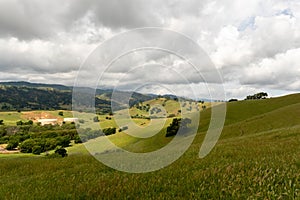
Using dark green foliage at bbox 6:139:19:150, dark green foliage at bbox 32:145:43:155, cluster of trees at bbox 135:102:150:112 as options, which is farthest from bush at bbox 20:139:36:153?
cluster of trees at bbox 135:102:150:112

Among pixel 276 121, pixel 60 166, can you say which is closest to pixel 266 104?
pixel 276 121

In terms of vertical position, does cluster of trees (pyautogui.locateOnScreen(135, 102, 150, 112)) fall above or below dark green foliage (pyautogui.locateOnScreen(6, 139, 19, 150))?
above

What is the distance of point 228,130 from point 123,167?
66838mm

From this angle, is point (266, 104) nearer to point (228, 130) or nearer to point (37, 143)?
point (228, 130)

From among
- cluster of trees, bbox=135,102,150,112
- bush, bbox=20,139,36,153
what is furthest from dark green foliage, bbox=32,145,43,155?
cluster of trees, bbox=135,102,150,112

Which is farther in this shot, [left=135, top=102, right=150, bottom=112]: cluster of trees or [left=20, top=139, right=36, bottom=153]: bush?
[left=20, top=139, right=36, bottom=153]: bush

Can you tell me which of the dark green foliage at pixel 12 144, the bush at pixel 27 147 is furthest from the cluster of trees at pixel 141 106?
the dark green foliage at pixel 12 144

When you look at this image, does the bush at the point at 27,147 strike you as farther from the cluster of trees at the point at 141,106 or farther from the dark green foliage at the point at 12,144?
the cluster of trees at the point at 141,106

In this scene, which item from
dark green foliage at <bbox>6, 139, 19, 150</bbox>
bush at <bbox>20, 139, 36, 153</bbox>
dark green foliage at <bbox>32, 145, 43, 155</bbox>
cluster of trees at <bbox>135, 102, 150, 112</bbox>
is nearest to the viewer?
cluster of trees at <bbox>135, 102, 150, 112</bbox>

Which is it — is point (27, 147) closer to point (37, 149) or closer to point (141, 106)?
point (37, 149)

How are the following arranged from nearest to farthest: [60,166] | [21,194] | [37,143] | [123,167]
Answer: [21,194]
[123,167]
[60,166]
[37,143]

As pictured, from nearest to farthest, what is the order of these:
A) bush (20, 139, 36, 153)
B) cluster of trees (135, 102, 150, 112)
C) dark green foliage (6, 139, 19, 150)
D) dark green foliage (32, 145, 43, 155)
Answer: cluster of trees (135, 102, 150, 112), dark green foliage (32, 145, 43, 155), bush (20, 139, 36, 153), dark green foliage (6, 139, 19, 150)

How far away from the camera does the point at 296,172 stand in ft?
29.0

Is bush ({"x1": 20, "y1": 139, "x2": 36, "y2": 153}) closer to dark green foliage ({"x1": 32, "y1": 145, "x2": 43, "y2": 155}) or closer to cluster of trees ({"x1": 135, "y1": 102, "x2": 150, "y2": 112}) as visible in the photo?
dark green foliage ({"x1": 32, "y1": 145, "x2": 43, "y2": 155})
